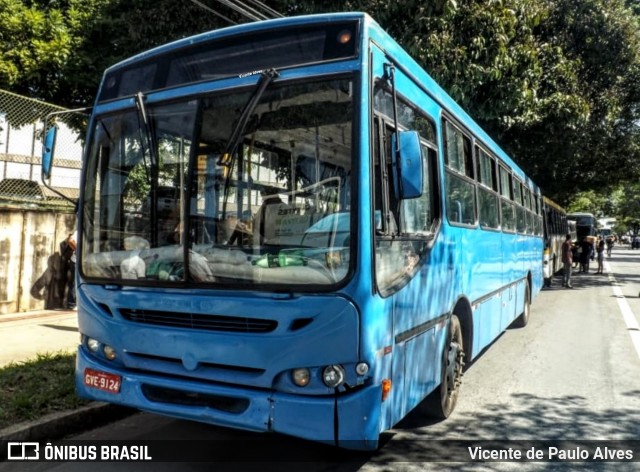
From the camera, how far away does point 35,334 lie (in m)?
7.51

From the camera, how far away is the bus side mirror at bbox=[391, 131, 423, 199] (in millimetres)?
3188

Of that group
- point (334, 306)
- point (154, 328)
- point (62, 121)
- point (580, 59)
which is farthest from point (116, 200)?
point (580, 59)

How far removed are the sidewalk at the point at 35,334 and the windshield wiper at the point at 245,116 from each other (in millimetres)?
4176

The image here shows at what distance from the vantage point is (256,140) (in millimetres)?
3426

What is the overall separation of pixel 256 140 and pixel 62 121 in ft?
27.0

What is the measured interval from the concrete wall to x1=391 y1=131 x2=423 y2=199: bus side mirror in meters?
7.74

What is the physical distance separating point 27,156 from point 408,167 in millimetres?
7710

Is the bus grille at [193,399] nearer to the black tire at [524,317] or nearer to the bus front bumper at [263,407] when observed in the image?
the bus front bumper at [263,407]

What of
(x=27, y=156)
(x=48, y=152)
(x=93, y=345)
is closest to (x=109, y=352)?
(x=93, y=345)

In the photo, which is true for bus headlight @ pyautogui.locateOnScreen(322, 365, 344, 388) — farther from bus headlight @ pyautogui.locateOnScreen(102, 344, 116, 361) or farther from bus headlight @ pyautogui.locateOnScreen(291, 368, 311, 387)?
bus headlight @ pyautogui.locateOnScreen(102, 344, 116, 361)

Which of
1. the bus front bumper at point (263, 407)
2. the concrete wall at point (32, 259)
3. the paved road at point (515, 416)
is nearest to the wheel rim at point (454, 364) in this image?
the paved road at point (515, 416)

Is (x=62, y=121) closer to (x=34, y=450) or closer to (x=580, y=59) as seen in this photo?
(x=34, y=450)

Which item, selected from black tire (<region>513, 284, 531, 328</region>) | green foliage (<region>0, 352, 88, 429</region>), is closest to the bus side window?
green foliage (<region>0, 352, 88, 429</region>)

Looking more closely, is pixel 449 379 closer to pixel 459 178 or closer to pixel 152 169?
pixel 459 178
